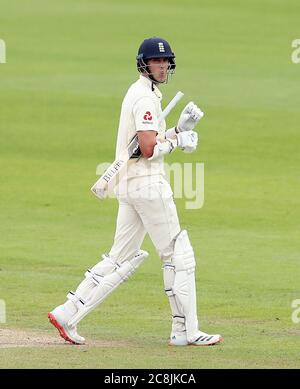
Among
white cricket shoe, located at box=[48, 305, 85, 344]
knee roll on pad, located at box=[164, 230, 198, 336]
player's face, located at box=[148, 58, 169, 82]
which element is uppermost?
player's face, located at box=[148, 58, 169, 82]

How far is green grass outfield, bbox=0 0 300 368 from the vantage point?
10.3 metres

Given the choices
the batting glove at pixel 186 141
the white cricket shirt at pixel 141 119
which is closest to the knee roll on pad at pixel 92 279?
the white cricket shirt at pixel 141 119

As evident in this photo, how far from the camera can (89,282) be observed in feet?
32.4

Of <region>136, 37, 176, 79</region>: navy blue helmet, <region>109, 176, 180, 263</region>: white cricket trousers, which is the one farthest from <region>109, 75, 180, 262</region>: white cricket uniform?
<region>136, 37, 176, 79</region>: navy blue helmet

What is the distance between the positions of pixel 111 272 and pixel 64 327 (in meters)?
0.57

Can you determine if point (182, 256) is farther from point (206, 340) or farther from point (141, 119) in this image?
point (141, 119)

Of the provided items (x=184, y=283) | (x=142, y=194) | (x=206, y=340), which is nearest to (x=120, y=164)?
(x=142, y=194)

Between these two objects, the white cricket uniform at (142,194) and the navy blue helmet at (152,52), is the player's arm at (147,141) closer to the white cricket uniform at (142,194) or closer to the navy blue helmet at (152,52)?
the white cricket uniform at (142,194)

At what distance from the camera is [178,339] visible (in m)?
9.75

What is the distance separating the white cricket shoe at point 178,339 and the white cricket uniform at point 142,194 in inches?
24.6

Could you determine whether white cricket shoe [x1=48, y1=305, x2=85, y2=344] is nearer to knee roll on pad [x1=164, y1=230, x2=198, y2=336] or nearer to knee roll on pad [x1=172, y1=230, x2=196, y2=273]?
knee roll on pad [x1=164, y1=230, x2=198, y2=336]

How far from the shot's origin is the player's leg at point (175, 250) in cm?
970

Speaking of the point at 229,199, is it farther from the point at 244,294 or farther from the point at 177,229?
the point at 177,229

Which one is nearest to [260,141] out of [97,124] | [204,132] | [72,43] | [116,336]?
[204,132]
